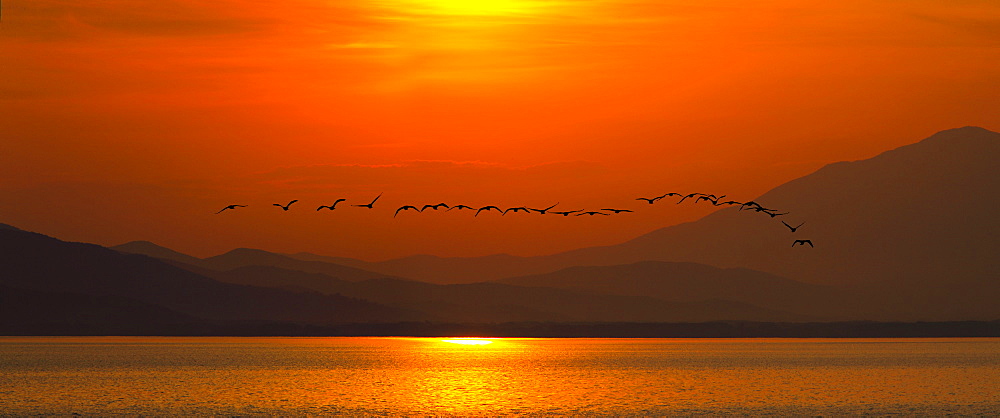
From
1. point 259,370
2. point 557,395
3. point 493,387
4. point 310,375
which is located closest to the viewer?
point 557,395

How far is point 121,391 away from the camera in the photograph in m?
128

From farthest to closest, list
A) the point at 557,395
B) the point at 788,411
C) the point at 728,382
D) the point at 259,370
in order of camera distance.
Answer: the point at 259,370 < the point at 728,382 < the point at 557,395 < the point at 788,411

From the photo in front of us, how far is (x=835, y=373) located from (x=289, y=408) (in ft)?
304

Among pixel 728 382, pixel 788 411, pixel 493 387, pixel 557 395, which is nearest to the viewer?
pixel 788 411

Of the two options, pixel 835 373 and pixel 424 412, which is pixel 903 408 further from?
pixel 835 373

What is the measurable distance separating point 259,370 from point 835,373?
256 feet

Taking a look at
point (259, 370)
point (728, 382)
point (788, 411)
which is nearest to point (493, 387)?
point (728, 382)

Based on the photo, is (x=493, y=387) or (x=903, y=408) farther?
(x=493, y=387)

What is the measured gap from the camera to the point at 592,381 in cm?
15238

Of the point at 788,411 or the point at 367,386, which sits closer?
the point at 788,411

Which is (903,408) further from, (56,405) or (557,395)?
(56,405)

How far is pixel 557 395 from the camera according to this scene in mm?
124062

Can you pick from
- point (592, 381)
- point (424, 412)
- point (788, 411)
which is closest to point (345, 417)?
point (424, 412)

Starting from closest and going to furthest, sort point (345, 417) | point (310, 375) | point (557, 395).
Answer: point (345, 417) → point (557, 395) → point (310, 375)
